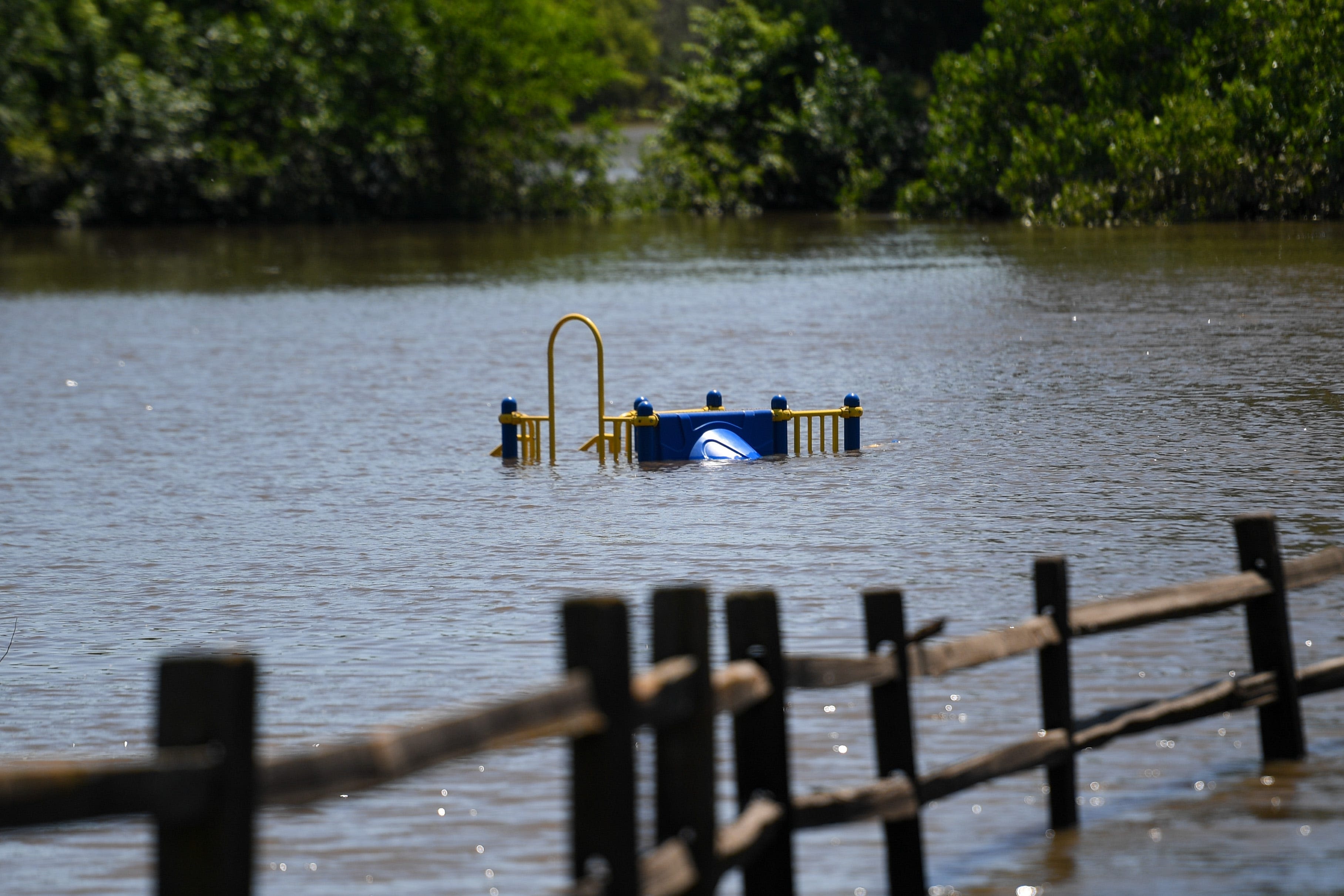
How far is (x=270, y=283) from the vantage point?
3497 centimetres

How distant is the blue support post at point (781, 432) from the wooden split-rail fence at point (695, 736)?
8.19 meters

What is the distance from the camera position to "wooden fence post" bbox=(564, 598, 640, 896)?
4207 millimetres

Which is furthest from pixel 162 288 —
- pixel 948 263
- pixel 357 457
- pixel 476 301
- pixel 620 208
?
pixel 620 208

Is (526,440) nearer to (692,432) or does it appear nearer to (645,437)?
(645,437)

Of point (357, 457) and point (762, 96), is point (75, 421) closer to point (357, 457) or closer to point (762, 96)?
point (357, 457)

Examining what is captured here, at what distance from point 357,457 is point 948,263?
67.2 feet

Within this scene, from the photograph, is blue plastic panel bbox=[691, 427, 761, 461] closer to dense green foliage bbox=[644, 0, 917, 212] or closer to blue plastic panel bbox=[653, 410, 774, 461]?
blue plastic panel bbox=[653, 410, 774, 461]

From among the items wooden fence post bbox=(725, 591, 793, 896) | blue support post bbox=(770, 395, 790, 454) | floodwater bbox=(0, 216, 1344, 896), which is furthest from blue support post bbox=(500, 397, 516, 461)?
wooden fence post bbox=(725, 591, 793, 896)

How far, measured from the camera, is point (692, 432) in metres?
15.1

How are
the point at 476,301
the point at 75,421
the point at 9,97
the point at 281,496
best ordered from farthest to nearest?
1. the point at 9,97
2. the point at 476,301
3. the point at 75,421
4. the point at 281,496

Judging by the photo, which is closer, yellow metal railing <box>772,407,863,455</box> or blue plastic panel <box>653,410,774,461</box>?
yellow metal railing <box>772,407,863,455</box>

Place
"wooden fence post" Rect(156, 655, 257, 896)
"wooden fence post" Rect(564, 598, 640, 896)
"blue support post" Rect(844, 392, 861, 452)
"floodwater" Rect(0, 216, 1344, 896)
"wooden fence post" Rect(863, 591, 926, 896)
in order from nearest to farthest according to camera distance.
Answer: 1. "wooden fence post" Rect(156, 655, 257, 896)
2. "wooden fence post" Rect(564, 598, 640, 896)
3. "wooden fence post" Rect(863, 591, 926, 896)
4. "floodwater" Rect(0, 216, 1344, 896)
5. "blue support post" Rect(844, 392, 861, 452)

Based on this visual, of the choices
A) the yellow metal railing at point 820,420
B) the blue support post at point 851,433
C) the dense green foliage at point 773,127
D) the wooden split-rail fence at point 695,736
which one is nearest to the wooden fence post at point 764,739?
the wooden split-rail fence at point 695,736

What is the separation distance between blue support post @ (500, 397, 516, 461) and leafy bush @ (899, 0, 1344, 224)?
2587cm
